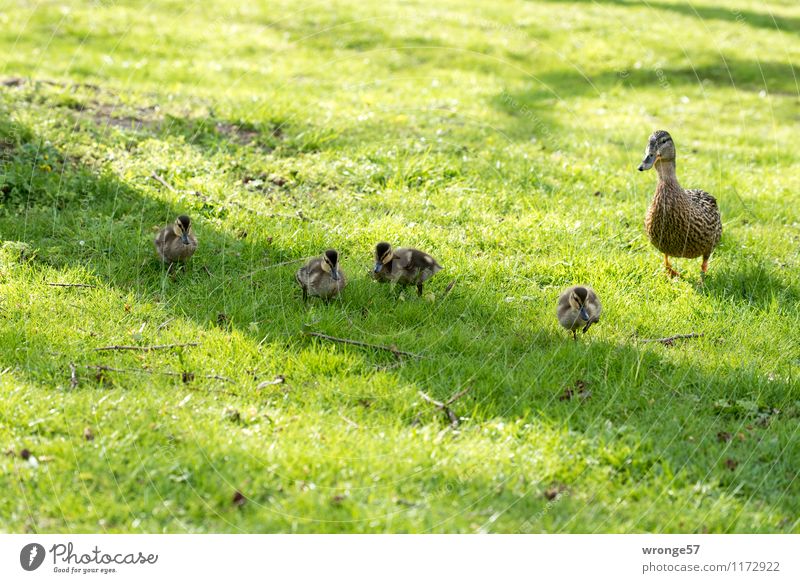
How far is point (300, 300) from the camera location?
7.16 metres

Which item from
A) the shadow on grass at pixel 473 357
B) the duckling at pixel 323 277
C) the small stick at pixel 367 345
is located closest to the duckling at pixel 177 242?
the shadow on grass at pixel 473 357

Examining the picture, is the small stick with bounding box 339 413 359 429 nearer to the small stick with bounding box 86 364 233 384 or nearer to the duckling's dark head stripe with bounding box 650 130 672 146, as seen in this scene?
the small stick with bounding box 86 364 233 384

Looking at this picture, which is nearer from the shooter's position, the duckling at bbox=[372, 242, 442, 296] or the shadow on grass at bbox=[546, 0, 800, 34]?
the duckling at bbox=[372, 242, 442, 296]

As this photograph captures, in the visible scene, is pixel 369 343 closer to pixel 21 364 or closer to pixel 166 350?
pixel 166 350

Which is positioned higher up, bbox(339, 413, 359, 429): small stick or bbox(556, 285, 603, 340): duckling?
bbox(556, 285, 603, 340): duckling

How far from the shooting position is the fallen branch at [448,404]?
5.69 metres

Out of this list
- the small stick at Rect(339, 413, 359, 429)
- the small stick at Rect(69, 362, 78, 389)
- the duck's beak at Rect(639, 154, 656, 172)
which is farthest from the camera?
the duck's beak at Rect(639, 154, 656, 172)

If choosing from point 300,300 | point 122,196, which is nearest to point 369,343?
point 300,300

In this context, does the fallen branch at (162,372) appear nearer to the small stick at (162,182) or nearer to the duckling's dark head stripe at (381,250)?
the duckling's dark head stripe at (381,250)

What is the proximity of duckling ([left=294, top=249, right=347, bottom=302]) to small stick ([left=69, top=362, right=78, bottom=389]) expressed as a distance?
1942mm

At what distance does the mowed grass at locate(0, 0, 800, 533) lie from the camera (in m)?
5.03

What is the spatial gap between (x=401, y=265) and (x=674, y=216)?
2.62 metres

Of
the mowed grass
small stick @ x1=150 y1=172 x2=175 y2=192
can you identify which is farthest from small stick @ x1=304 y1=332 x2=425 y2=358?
small stick @ x1=150 y1=172 x2=175 y2=192

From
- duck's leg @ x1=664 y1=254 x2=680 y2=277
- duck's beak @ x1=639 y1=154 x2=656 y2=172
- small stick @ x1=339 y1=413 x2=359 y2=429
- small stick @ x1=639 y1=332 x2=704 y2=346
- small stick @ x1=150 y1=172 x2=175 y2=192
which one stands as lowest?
small stick @ x1=339 y1=413 x2=359 y2=429
